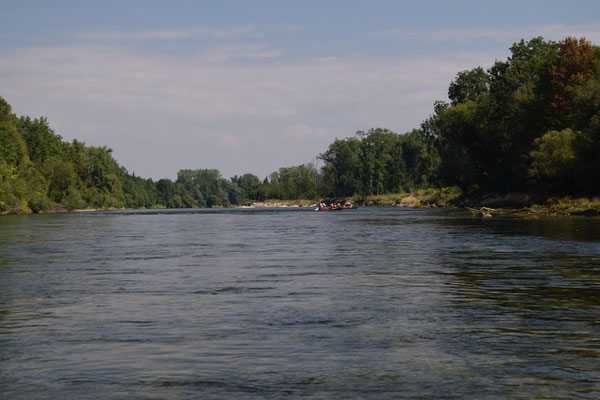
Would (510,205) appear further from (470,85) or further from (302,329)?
(302,329)

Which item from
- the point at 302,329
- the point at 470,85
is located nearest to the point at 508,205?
the point at 470,85

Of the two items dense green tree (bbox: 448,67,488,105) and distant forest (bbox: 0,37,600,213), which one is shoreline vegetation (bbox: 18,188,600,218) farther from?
dense green tree (bbox: 448,67,488,105)

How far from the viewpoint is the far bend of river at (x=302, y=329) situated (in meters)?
10.3

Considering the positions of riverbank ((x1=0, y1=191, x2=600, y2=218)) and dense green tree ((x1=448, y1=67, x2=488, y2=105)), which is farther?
dense green tree ((x1=448, y1=67, x2=488, y2=105))

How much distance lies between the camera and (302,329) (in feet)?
47.8

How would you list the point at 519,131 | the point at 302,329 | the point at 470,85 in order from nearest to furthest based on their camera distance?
the point at 302,329 < the point at 519,131 < the point at 470,85

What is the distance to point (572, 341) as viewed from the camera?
1309 cm

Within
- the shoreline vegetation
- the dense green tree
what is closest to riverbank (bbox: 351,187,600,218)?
the shoreline vegetation

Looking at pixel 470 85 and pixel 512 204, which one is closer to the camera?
pixel 512 204

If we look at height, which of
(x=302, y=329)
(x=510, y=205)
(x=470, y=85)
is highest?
(x=470, y=85)

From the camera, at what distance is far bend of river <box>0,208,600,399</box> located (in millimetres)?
10273

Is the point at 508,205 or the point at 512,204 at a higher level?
the point at 512,204

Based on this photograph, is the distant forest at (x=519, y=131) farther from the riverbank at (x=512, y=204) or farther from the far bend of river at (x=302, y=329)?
the far bend of river at (x=302, y=329)

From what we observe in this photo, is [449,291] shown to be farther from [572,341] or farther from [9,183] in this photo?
[9,183]
